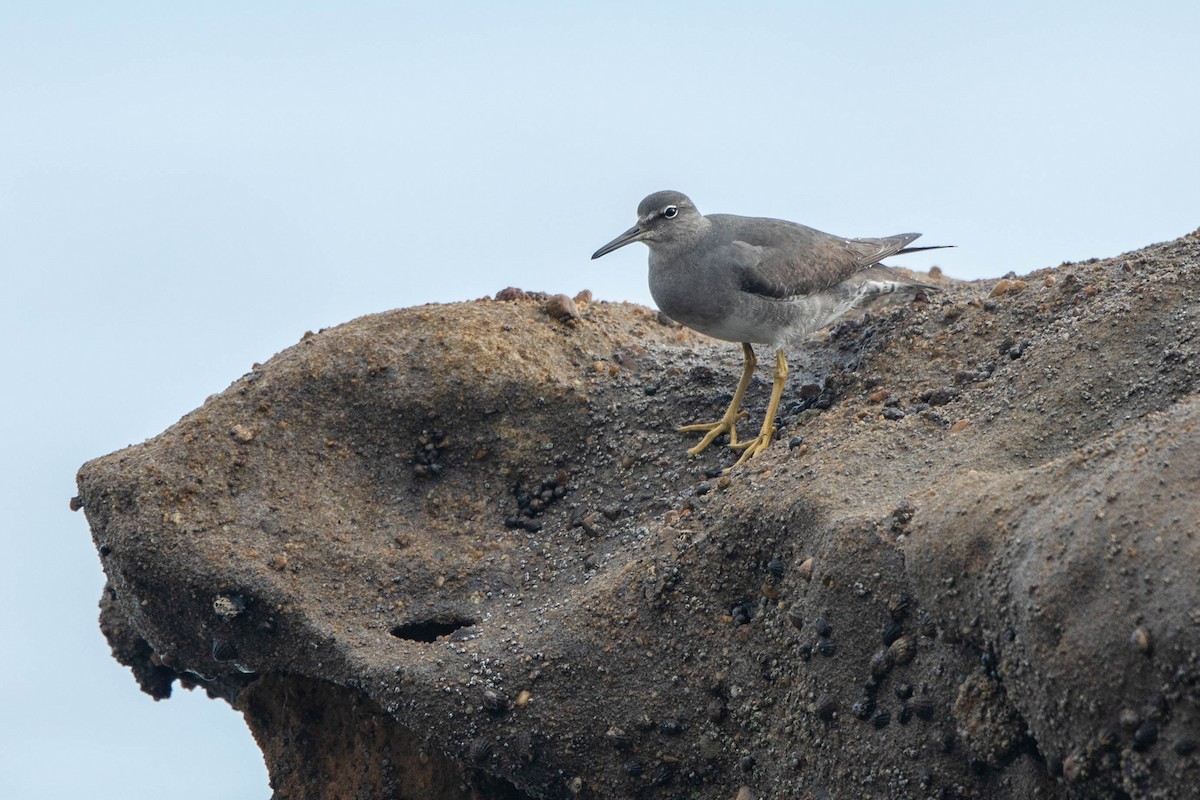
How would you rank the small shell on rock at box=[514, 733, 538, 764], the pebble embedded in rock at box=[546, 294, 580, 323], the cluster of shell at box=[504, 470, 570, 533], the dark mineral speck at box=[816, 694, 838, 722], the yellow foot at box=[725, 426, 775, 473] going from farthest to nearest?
the pebble embedded in rock at box=[546, 294, 580, 323] → the cluster of shell at box=[504, 470, 570, 533] → the yellow foot at box=[725, 426, 775, 473] → the small shell on rock at box=[514, 733, 538, 764] → the dark mineral speck at box=[816, 694, 838, 722]

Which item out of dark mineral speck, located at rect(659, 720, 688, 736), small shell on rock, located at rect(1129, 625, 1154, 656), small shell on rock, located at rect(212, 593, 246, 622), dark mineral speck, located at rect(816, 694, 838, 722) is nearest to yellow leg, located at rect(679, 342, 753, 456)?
dark mineral speck, located at rect(659, 720, 688, 736)

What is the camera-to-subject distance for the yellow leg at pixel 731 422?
746cm

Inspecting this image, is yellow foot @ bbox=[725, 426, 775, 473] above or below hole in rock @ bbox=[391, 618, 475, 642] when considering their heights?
above

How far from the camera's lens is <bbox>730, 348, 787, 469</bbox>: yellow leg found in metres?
7.22

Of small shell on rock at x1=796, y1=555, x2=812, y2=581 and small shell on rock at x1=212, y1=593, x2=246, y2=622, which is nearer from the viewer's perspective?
small shell on rock at x1=796, y1=555, x2=812, y2=581

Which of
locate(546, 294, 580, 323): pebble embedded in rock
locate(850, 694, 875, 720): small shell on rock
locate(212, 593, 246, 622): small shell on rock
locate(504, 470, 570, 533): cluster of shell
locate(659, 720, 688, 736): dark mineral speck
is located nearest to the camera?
locate(850, 694, 875, 720): small shell on rock

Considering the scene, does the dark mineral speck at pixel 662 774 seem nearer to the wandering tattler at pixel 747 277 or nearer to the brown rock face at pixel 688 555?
the brown rock face at pixel 688 555

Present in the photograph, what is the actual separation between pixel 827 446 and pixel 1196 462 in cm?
241

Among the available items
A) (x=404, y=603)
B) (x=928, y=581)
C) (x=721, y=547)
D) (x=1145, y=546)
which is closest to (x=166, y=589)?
(x=404, y=603)

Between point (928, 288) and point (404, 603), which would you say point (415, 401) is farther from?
point (928, 288)

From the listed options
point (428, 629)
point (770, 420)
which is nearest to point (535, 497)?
point (428, 629)

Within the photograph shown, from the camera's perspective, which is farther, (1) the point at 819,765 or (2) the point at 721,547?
(2) the point at 721,547

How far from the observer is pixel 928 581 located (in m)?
5.00

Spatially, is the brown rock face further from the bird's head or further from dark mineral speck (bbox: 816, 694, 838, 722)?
the bird's head
